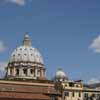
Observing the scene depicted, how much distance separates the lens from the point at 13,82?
10219 cm

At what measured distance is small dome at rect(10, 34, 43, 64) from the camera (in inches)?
5635

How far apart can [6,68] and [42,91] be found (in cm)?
4460

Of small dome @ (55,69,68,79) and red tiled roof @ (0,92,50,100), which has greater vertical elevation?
small dome @ (55,69,68,79)

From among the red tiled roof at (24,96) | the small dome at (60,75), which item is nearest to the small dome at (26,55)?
the small dome at (60,75)

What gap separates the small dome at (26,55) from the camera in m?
143

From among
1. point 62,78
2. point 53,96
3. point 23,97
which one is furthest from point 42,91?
point 62,78

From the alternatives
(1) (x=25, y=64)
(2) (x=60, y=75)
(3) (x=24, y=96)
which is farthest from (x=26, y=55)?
(3) (x=24, y=96)

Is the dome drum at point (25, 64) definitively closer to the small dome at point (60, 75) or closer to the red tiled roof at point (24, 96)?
the small dome at point (60, 75)

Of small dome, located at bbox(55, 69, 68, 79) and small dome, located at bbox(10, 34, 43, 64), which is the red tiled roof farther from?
small dome, located at bbox(10, 34, 43, 64)

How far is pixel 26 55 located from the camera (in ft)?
474

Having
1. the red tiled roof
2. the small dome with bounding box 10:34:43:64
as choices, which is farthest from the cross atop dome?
the red tiled roof

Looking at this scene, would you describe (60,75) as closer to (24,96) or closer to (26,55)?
(26,55)

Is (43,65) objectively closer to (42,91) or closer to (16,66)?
(16,66)

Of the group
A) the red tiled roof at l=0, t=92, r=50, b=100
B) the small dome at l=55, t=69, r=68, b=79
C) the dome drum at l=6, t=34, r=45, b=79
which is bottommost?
the red tiled roof at l=0, t=92, r=50, b=100
